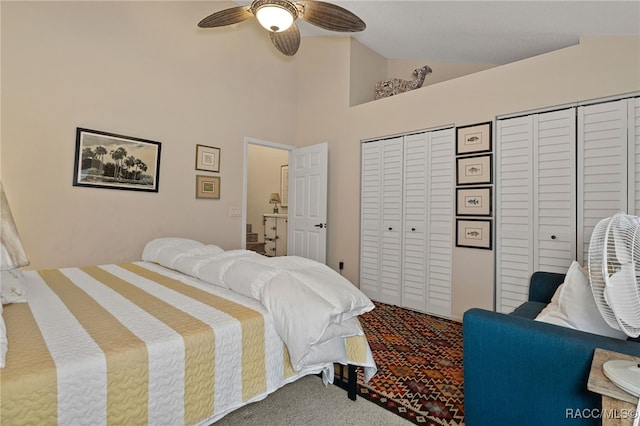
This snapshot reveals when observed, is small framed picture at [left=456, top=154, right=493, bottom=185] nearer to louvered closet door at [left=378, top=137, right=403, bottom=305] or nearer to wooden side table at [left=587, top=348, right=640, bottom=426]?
louvered closet door at [left=378, top=137, right=403, bottom=305]

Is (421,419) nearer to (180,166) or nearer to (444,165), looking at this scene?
(444,165)

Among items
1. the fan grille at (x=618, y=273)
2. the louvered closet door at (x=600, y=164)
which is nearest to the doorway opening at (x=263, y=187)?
the louvered closet door at (x=600, y=164)

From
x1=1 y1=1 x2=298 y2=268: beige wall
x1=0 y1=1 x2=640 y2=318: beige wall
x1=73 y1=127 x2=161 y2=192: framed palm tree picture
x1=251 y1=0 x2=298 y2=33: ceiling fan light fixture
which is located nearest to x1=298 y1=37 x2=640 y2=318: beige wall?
x1=0 y1=1 x2=640 y2=318: beige wall

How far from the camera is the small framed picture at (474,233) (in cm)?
291

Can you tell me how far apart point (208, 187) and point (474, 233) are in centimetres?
293

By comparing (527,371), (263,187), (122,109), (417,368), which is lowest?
(417,368)

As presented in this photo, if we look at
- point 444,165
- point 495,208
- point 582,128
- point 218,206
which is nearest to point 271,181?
point 218,206

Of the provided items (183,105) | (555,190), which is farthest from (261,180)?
(555,190)

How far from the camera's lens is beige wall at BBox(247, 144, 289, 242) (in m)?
6.54

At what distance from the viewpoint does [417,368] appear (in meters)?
2.11

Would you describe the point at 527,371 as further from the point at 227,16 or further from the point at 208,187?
the point at 208,187

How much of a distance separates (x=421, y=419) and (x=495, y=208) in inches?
78.9

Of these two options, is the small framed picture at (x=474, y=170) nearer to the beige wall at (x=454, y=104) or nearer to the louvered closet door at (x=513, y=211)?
the louvered closet door at (x=513, y=211)

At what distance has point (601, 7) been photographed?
2.09 meters
